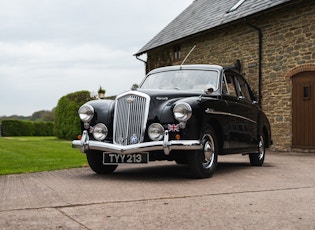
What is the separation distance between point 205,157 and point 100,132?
153cm

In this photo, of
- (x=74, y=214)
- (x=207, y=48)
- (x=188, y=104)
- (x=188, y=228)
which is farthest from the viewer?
(x=207, y=48)

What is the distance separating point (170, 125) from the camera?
638cm

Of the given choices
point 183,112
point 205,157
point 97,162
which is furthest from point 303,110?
point 183,112

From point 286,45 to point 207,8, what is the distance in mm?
7681

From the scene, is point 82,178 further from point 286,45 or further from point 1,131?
point 1,131

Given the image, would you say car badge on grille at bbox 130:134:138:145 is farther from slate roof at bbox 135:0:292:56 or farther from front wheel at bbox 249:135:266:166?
slate roof at bbox 135:0:292:56

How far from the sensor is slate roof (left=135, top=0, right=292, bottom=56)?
652 inches

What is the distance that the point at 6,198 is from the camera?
5.00m

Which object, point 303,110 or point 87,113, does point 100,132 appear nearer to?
point 87,113

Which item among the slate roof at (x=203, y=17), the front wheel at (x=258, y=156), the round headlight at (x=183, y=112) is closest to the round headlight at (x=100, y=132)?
the round headlight at (x=183, y=112)

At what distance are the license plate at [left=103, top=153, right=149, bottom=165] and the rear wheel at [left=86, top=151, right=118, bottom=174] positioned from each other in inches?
22.6

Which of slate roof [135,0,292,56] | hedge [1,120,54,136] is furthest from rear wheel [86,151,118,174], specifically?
hedge [1,120,54,136]

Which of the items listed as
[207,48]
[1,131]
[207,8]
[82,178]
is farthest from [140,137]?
[1,131]

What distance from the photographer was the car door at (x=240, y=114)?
768 centimetres
